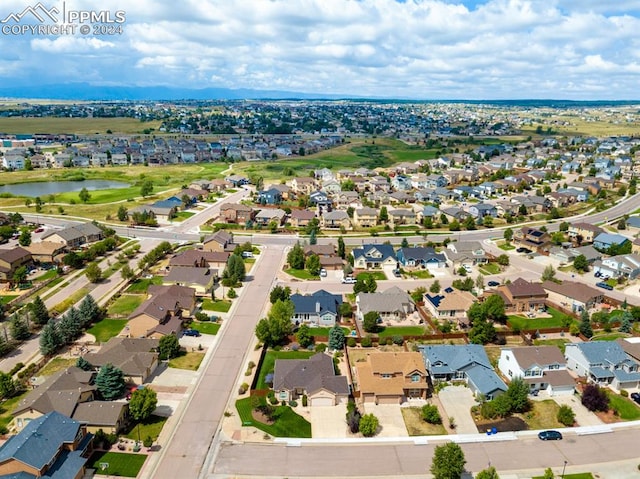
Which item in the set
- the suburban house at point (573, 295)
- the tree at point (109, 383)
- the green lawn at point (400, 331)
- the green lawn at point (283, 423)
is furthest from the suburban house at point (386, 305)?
the tree at point (109, 383)

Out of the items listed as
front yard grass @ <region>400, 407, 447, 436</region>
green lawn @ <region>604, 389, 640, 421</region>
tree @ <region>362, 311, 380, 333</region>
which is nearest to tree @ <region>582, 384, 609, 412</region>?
green lawn @ <region>604, 389, 640, 421</region>

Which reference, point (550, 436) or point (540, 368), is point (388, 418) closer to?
point (550, 436)

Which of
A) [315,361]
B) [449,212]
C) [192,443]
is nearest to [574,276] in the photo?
[449,212]

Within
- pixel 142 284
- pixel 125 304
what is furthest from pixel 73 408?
pixel 142 284

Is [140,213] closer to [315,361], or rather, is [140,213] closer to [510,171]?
[315,361]

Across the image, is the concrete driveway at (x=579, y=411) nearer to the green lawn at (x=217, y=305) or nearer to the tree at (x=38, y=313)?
the green lawn at (x=217, y=305)

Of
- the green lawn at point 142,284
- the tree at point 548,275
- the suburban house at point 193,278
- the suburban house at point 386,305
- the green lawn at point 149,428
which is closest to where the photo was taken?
the green lawn at point 149,428
